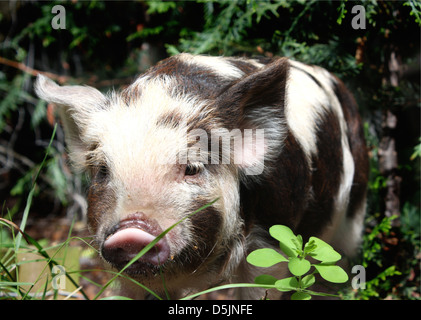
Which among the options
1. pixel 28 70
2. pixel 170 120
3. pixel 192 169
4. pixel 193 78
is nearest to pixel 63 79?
pixel 28 70

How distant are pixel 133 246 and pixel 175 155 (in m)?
0.44

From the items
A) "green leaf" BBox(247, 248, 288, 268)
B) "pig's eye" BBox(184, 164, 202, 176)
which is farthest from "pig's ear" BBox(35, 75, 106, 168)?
"green leaf" BBox(247, 248, 288, 268)

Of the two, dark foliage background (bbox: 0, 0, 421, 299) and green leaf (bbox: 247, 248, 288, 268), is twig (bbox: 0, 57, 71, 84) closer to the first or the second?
dark foliage background (bbox: 0, 0, 421, 299)

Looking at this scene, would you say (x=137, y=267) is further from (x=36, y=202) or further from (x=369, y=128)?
(x=36, y=202)

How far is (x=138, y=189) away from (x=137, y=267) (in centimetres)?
33

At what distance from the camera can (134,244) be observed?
65.0 inches

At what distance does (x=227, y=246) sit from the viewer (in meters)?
2.16

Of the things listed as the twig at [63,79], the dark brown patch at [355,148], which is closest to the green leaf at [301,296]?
the dark brown patch at [355,148]

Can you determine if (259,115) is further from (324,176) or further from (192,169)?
(324,176)

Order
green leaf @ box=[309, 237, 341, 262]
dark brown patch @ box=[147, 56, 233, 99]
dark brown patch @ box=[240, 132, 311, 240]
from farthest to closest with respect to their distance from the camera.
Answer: dark brown patch @ box=[240, 132, 311, 240] → dark brown patch @ box=[147, 56, 233, 99] → green leaf @ box=[309, 237, 341, 262]

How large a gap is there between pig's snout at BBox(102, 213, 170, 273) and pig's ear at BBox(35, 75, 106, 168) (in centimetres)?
70

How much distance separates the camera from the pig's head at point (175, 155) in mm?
1775

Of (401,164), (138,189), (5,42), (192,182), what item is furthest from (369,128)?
(5,42)

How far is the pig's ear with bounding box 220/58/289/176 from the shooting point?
2020 mm
